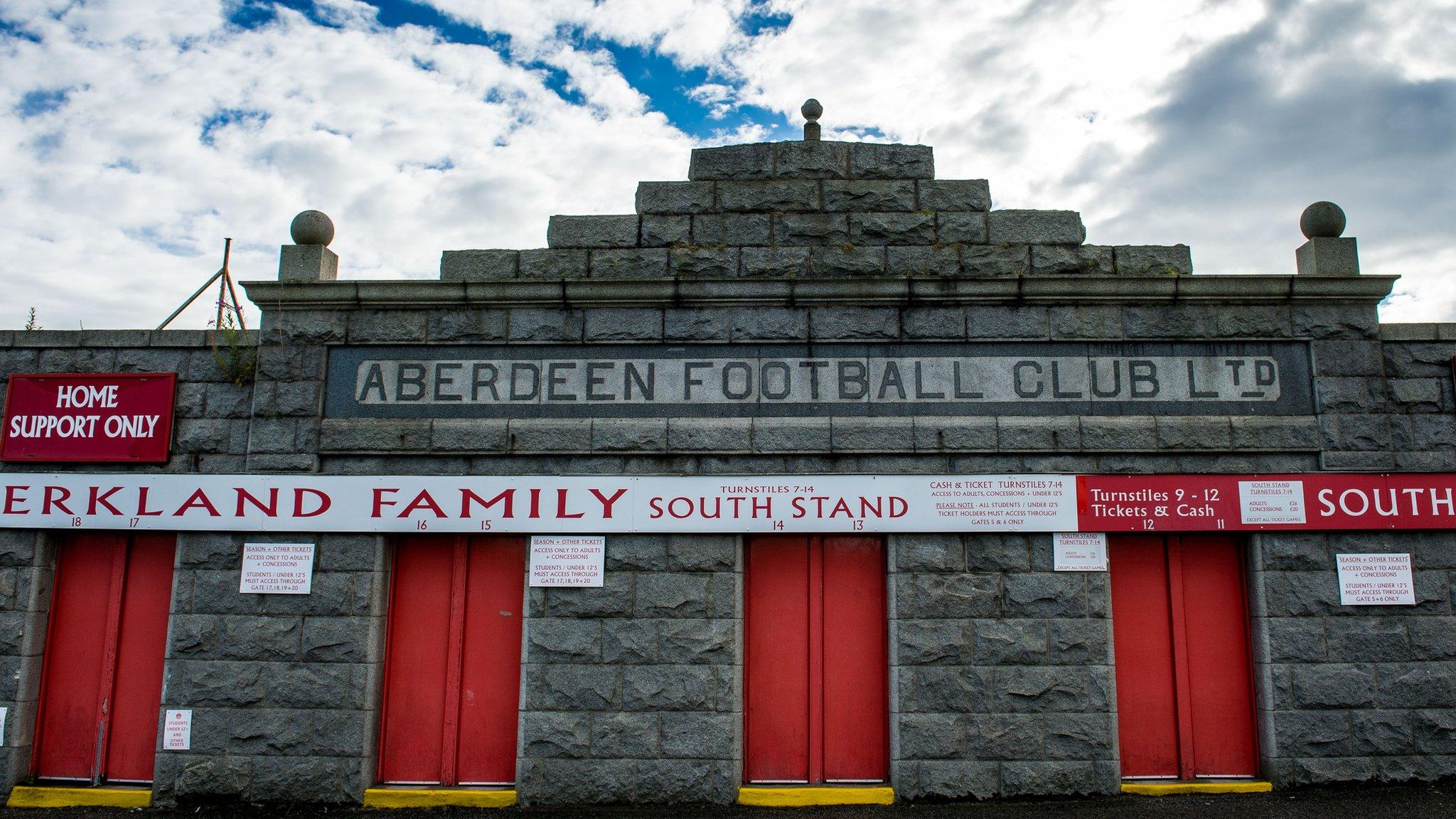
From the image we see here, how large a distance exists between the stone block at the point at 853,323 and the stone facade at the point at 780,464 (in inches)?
1.1

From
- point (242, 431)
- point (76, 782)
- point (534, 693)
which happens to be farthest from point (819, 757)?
point (76, 782)

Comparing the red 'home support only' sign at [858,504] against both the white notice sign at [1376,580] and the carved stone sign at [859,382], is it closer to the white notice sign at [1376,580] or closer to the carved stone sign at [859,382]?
the white notice sign at [1376,580]

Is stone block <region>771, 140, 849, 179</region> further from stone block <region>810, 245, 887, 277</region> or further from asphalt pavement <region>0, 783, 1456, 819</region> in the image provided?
asphalt pavement <region>0, 783, 1456, 819</region>

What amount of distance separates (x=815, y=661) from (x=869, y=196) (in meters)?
4.00

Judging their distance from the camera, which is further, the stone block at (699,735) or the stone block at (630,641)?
the stone block at (630,641)

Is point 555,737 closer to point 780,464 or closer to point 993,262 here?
point 780,464

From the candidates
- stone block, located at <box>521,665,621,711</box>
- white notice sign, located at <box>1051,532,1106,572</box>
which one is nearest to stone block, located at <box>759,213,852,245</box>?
white notice sign, located at <box>1051,532,1106,572</box>

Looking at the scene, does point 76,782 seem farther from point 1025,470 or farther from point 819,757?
point 1025,470

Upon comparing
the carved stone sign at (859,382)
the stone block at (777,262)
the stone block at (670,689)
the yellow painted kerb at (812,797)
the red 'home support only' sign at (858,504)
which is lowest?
the yellow painted kerb at (812,797)

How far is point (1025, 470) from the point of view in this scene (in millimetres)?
6910

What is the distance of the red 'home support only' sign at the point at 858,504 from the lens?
6820 millimetres

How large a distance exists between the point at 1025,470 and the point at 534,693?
4.37 m

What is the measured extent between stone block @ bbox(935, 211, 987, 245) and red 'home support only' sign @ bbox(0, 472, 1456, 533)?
2.05m

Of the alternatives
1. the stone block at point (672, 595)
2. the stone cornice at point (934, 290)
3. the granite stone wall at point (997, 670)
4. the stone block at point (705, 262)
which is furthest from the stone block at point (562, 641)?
the stone block at point (705, 262)
